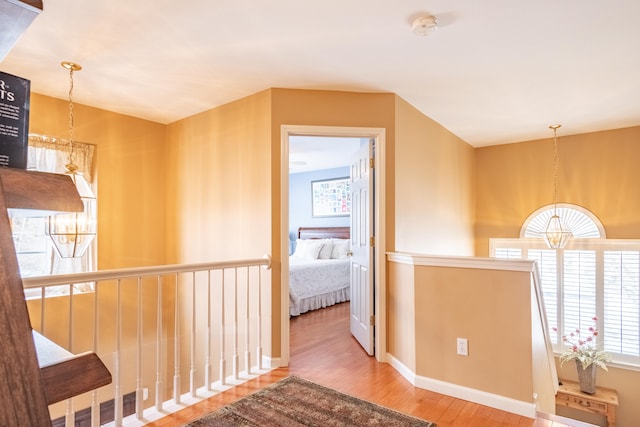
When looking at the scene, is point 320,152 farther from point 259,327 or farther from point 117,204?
point 259,327

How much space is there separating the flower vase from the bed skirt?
3.31 metres

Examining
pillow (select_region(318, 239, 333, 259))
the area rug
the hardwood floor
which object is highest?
pillow (select_region(318, 239, 333, 259))

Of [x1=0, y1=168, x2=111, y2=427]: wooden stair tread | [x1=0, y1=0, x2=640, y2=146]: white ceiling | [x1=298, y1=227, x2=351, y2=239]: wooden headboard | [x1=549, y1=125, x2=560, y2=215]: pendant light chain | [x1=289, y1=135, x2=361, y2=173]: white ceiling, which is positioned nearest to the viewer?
[x1=0, y1=168, x2=111, y2=427]: wooden stair tread

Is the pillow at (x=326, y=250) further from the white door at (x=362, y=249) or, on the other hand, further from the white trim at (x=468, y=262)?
the white trim at (x=468, y=262)

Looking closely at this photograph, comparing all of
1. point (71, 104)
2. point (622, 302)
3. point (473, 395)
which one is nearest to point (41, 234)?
point (71, 104)

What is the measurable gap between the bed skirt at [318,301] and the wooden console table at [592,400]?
316 cm

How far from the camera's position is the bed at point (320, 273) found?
5.21m

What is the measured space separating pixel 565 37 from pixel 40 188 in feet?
10.1

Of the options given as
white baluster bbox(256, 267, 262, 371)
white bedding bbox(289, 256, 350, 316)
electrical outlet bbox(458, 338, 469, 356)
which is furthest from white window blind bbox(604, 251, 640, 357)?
white baluster bbox(256, 267, 262, 371)

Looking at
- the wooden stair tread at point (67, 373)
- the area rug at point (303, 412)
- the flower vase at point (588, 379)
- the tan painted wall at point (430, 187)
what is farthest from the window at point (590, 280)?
the wooden stair tread at point (67, 373)

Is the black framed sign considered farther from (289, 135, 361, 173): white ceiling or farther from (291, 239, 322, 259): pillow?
(291, 239, 322, 259): pillow

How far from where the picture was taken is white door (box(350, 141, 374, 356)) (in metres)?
3.47

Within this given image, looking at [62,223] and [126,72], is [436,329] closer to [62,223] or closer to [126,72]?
[62,223]

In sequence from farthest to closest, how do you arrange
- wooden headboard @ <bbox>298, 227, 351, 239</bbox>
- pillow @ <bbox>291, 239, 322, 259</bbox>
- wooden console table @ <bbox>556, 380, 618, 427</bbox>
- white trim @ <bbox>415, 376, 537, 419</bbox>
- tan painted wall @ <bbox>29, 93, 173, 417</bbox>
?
wooden headboard @ <bbox>298, 227, 351, 239</bbox>
pillow @ <bbox>291, 239, 322, 259</bbox>
wooden console table @ <bbox>556, 380, 618, 427</bbox>
tan painted wall @ <bbox>29, 93, 173, 417</bbox>
white trim @ <bbox>415, 376, 537, 419</bbox>
